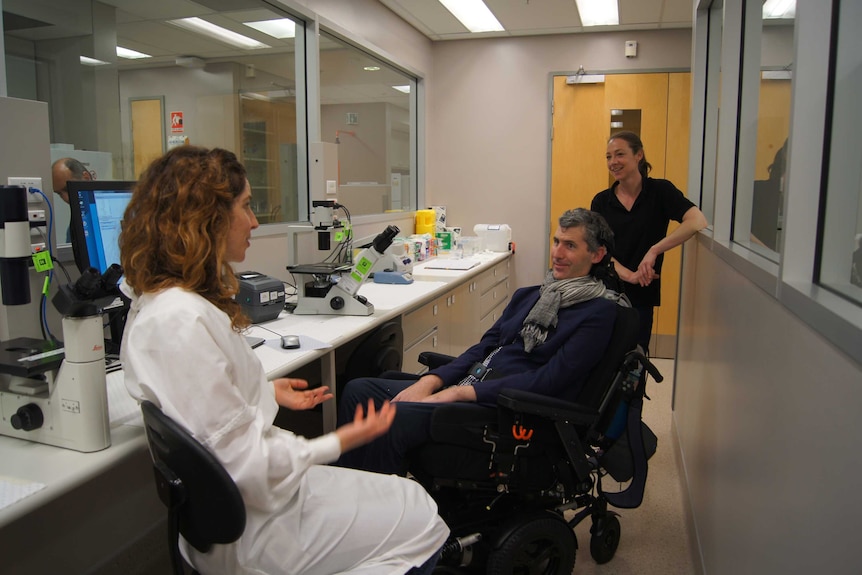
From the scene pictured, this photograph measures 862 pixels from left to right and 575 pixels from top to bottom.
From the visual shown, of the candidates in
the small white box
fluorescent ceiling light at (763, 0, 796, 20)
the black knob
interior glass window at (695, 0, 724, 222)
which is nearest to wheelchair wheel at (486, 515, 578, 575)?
the black knob

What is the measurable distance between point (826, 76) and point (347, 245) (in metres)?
2.23

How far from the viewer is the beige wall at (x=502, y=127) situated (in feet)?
17.2

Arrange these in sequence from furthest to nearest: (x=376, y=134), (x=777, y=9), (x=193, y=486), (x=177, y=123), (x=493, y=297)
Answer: (x=376, y=134), (x=493, y=297), (x=177, y=123), (x=777, y=9), (x=193, y=486)

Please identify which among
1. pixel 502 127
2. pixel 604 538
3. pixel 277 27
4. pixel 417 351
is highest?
pixel 277 27

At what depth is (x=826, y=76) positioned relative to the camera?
1.14 metres

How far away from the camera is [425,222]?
5242 mm

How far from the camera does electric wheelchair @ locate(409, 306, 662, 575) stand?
1.78 metres

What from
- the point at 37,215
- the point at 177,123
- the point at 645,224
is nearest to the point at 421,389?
the point at 37,215

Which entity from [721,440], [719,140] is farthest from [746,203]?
[721,440]

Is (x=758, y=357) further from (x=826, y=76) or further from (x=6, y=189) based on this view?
(x=6, y=189)

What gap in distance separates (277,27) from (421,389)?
9.10 feet

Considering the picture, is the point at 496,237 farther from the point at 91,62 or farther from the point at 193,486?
the point at 193,486

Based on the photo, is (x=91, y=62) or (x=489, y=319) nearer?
(x=91, y=62)

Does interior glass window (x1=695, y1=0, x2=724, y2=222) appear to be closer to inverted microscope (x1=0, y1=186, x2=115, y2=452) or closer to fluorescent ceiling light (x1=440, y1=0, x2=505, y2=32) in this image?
fluorescent ceiling light (x1=440, y1=0, x2=505, y2=32)
